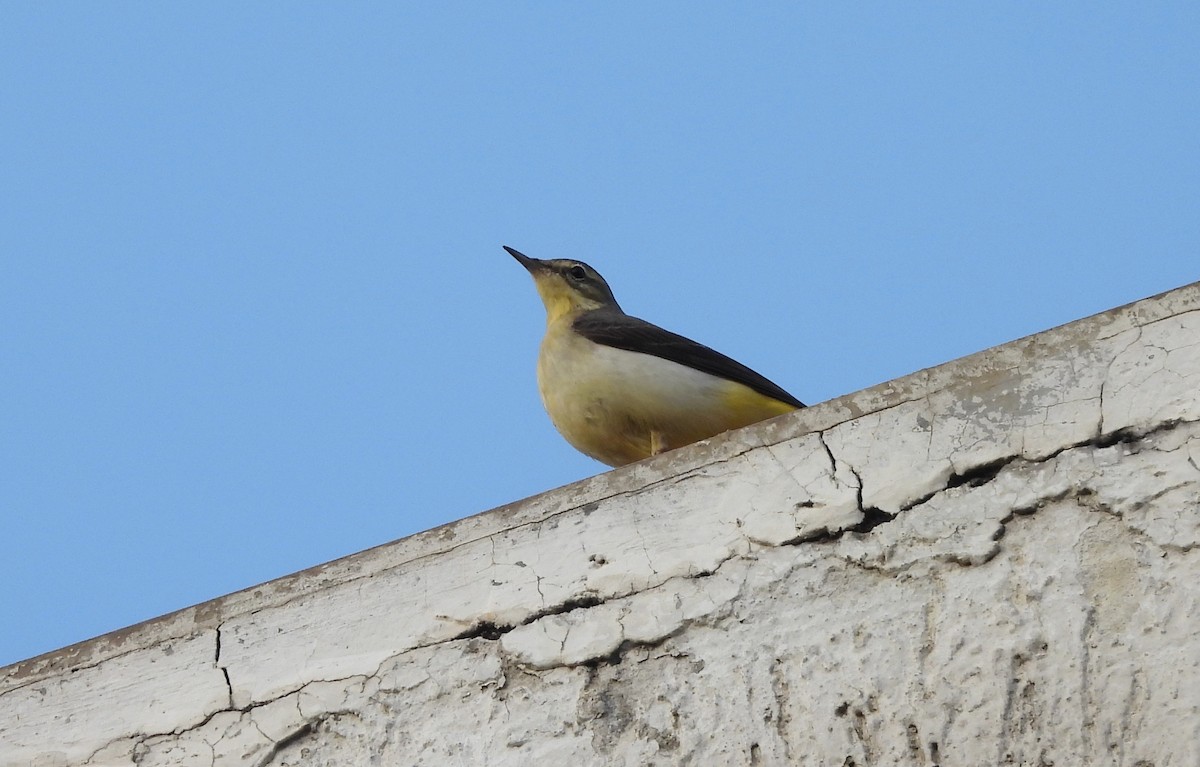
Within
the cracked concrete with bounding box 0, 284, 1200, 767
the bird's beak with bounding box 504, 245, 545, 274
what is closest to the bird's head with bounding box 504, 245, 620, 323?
the bird's beak with bounding box 504, 245, 545, 274

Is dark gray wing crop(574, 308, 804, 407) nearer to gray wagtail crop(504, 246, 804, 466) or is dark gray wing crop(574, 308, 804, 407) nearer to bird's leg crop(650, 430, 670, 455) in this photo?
gray wagtail crop(504, 246, 804, 466)

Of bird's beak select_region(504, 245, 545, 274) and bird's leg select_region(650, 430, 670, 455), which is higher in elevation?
bird's beak select_region(504, 245, 545, 274)

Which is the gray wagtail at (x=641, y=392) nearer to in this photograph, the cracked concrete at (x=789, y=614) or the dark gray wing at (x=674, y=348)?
the dark gray wing at (x=674, y=348)

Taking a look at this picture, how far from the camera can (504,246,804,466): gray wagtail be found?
6.13 meters

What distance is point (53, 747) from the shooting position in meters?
4.79

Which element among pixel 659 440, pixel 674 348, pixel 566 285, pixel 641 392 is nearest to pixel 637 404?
pixel 641 392

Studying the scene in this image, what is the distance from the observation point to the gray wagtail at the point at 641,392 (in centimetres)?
613

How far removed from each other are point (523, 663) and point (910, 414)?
1342 mm

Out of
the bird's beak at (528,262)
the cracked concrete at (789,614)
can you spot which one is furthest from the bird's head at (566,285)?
the cracked concrete at (789,614)

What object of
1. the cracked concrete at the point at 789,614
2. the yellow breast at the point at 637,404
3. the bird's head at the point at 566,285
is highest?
the bird's head at the point at 566,285

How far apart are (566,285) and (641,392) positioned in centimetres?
180

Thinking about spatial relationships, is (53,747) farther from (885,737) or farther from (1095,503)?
(1095,503)

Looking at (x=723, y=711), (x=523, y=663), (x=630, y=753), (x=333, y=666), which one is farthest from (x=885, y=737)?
(x=333, y=666)

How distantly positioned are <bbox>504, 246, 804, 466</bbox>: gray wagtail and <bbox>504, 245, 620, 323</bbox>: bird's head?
0.98 m
